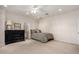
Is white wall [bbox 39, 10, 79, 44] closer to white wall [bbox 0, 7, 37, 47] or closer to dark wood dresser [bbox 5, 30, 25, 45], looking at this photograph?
white wall [bbox 0, 7, 37, 47]

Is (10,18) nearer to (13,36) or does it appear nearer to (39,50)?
(13,36)

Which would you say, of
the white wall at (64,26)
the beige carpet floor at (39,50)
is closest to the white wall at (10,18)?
the beige carpet floor at (39,50)

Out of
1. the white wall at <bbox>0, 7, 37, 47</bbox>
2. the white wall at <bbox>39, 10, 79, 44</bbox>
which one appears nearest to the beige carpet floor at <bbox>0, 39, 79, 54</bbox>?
the white wall at <bbox>0, 7, 37, 47</bbox>

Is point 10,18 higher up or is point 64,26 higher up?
point 10,18

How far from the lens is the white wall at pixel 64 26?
185 inches

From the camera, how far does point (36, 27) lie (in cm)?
712

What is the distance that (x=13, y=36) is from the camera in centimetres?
516

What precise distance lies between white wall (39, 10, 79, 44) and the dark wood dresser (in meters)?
2.36

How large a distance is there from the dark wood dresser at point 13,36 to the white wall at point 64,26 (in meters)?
2.36

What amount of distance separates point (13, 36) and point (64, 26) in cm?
373

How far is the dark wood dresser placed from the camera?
4673 mm

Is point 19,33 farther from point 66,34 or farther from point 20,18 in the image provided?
point 66,34

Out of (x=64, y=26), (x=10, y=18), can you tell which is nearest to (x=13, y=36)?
(x=10, y=18)
